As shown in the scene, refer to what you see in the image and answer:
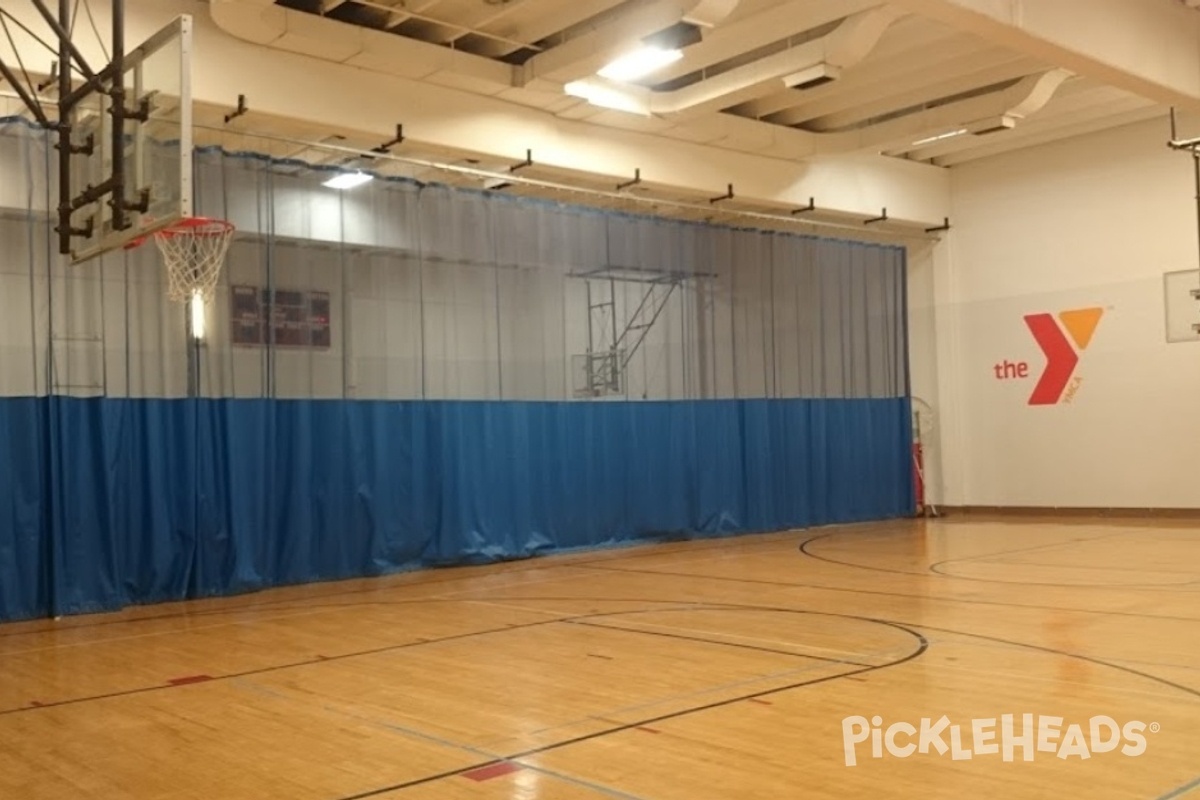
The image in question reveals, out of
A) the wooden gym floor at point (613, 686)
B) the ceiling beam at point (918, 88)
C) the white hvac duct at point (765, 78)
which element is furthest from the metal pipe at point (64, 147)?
the ceiling beam at point (918, 88)

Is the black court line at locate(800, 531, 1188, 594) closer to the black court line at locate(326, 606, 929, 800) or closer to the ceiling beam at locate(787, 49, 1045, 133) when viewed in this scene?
the black court line at locate(326, 606, 929, 800)

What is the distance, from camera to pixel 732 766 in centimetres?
345

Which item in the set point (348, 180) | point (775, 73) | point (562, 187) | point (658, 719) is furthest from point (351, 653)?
point (562, 187)

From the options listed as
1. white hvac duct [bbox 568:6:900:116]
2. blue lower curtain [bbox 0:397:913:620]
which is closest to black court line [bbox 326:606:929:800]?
white hvac duct [bbox 568:6:900:116]

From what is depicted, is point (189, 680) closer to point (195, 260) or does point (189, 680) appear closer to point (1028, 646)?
point (195, 260)

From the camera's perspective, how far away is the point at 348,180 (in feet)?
29.7

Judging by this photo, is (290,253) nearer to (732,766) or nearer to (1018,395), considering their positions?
(732,766)

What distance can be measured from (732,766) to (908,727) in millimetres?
739

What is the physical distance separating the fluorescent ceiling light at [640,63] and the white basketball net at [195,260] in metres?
3.08

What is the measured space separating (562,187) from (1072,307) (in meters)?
5.99

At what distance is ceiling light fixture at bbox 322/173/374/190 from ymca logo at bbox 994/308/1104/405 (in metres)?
7.78

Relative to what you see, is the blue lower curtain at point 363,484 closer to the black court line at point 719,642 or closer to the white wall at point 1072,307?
the white wall at point 1072,307

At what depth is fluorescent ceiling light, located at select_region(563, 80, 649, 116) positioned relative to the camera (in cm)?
911

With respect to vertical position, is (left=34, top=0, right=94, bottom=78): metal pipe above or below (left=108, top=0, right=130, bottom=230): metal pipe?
above
